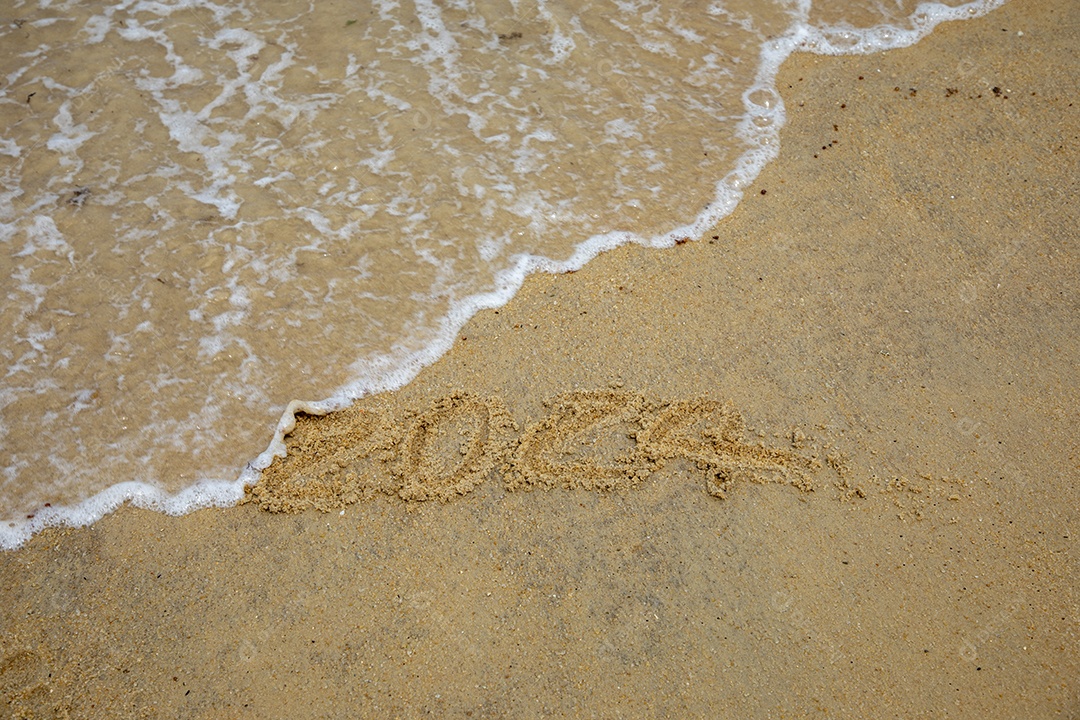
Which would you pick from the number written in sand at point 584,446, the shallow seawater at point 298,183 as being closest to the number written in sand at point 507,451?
the number written in sand at point 584,446

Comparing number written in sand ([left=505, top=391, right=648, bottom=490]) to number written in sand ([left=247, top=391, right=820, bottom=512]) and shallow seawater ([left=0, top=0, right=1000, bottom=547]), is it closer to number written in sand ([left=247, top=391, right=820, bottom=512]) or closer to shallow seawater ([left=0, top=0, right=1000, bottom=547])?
number written in sand ([left=247, top=391, right=820, bottom=512])

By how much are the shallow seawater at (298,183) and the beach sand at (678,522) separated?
0.29 metres

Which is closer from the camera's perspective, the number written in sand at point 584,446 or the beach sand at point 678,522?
the beach sand at point 678,522

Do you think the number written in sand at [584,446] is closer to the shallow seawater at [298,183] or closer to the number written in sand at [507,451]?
the number written in sand at [507,451]

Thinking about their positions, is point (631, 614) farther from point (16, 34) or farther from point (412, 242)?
point (16, 34)

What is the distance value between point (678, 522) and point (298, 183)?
2806 mm

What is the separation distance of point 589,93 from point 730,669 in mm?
3431

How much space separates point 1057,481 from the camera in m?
2.93

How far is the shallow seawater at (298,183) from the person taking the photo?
3367 mm

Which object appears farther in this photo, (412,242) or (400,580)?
(412,242)

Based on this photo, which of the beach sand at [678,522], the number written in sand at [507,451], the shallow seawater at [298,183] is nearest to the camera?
the beach sand at [678,522]

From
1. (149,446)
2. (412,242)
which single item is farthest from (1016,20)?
(149,446)

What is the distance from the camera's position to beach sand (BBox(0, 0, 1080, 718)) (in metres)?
2.56

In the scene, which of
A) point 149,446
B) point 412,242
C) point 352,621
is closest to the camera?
point 352,621
